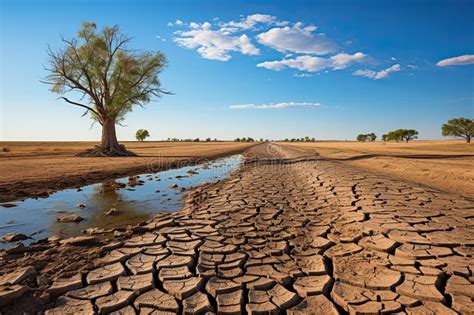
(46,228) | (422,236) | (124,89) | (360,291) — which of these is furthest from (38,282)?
(124,89)

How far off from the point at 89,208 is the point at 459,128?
66.0 m

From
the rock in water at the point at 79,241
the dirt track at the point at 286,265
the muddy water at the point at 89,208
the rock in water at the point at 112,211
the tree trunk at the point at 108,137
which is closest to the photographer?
the dirt track at the point at 286,265

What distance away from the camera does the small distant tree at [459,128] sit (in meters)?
50.4

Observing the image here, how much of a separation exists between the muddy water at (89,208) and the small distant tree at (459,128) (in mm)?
62298

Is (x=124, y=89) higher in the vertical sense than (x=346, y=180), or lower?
higher

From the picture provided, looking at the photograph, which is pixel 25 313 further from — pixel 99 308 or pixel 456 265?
pixel 456 265

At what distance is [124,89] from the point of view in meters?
22.6

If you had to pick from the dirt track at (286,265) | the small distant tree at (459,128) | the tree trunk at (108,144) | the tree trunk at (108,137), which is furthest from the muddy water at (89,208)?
the small distant tree at (459,128)

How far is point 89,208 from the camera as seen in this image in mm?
6016

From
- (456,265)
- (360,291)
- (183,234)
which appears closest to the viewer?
(360,291)

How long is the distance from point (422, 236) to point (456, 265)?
82cm

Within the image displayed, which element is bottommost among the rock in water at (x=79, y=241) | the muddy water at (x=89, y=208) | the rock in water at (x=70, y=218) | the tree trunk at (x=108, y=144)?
the muddy water at (x=89, y=208)

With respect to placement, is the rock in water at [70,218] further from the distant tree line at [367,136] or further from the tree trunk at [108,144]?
the distant tree line at [367,136]

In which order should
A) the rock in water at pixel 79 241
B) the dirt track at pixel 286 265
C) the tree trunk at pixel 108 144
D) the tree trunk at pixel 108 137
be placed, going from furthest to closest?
the tree trunk at pixel 108 137 → the tree trunk at pixel 108 144 → the rock in water at pixel 79 241 → the dirt track at pixel 286 265
